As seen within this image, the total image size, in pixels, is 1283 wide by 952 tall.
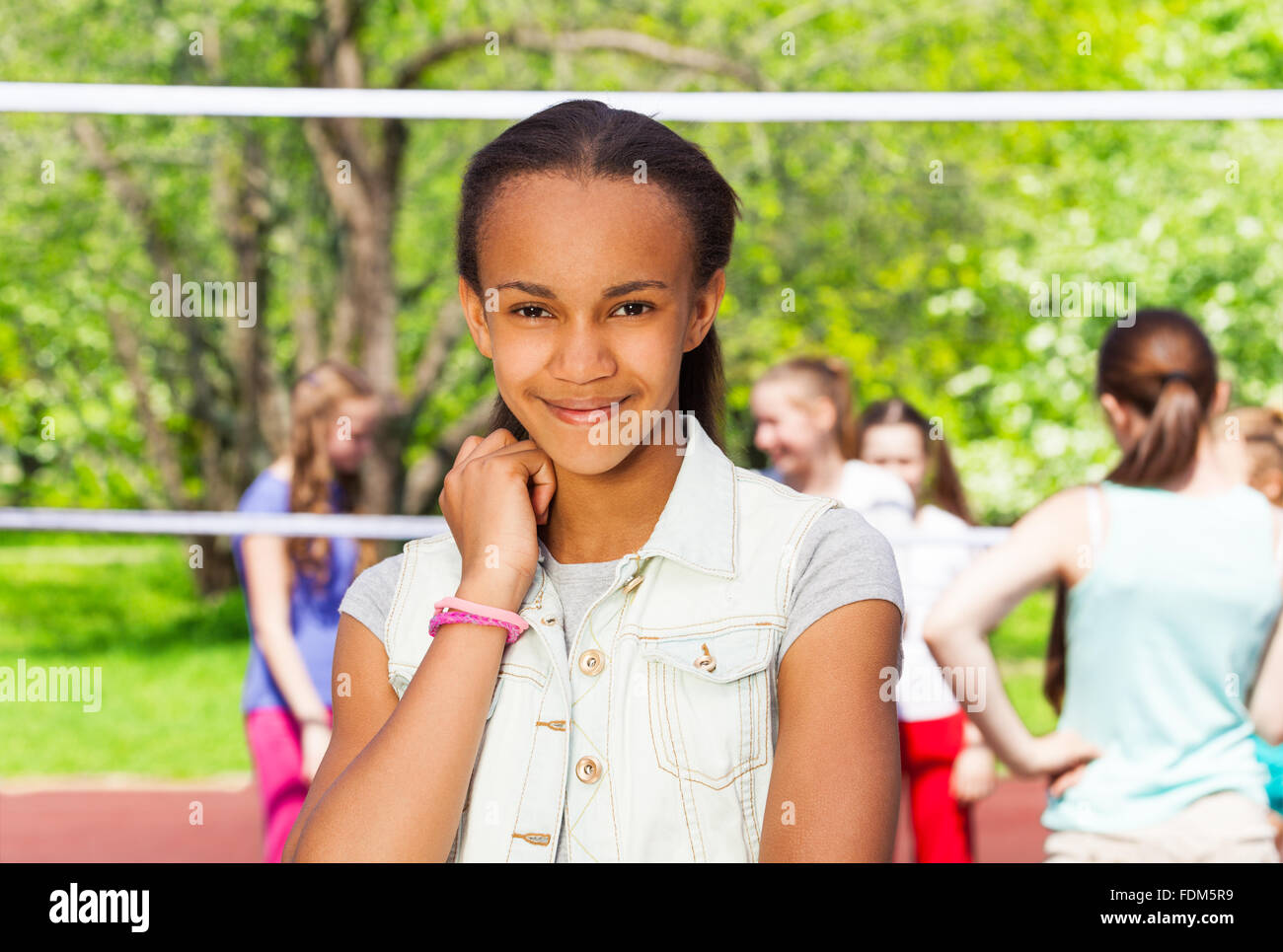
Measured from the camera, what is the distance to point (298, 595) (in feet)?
12.2

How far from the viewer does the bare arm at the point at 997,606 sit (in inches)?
103

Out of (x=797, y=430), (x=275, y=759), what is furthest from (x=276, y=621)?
(x=797, y=430)

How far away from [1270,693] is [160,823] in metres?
5.96

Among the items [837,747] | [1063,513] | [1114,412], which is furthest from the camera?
[1114,412]

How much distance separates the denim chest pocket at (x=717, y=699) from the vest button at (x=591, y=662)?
0.19 feet

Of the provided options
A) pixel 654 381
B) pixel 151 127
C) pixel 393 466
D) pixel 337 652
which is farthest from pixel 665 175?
pixel 151 127

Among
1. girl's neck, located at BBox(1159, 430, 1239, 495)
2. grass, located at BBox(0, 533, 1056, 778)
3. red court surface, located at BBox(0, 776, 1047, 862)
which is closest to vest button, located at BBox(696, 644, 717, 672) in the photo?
girl's neck, located at BBox(1159, 430, 1239, 495)

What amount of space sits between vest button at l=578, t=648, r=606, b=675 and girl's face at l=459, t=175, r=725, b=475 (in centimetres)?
19

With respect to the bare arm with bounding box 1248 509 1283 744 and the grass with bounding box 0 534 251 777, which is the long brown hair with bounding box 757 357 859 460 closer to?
the bare arm with bounding box 1248 509 1283 744

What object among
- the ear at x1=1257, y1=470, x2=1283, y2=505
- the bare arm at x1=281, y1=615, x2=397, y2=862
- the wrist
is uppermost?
the ear at x1=1257, y1=470, x2=1283, y2=505

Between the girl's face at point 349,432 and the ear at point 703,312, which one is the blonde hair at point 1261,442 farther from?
the ear at point 703,312

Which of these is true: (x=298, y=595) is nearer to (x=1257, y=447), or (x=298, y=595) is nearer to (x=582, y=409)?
(x=582, y=409)

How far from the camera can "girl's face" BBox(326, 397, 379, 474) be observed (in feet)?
12.9
